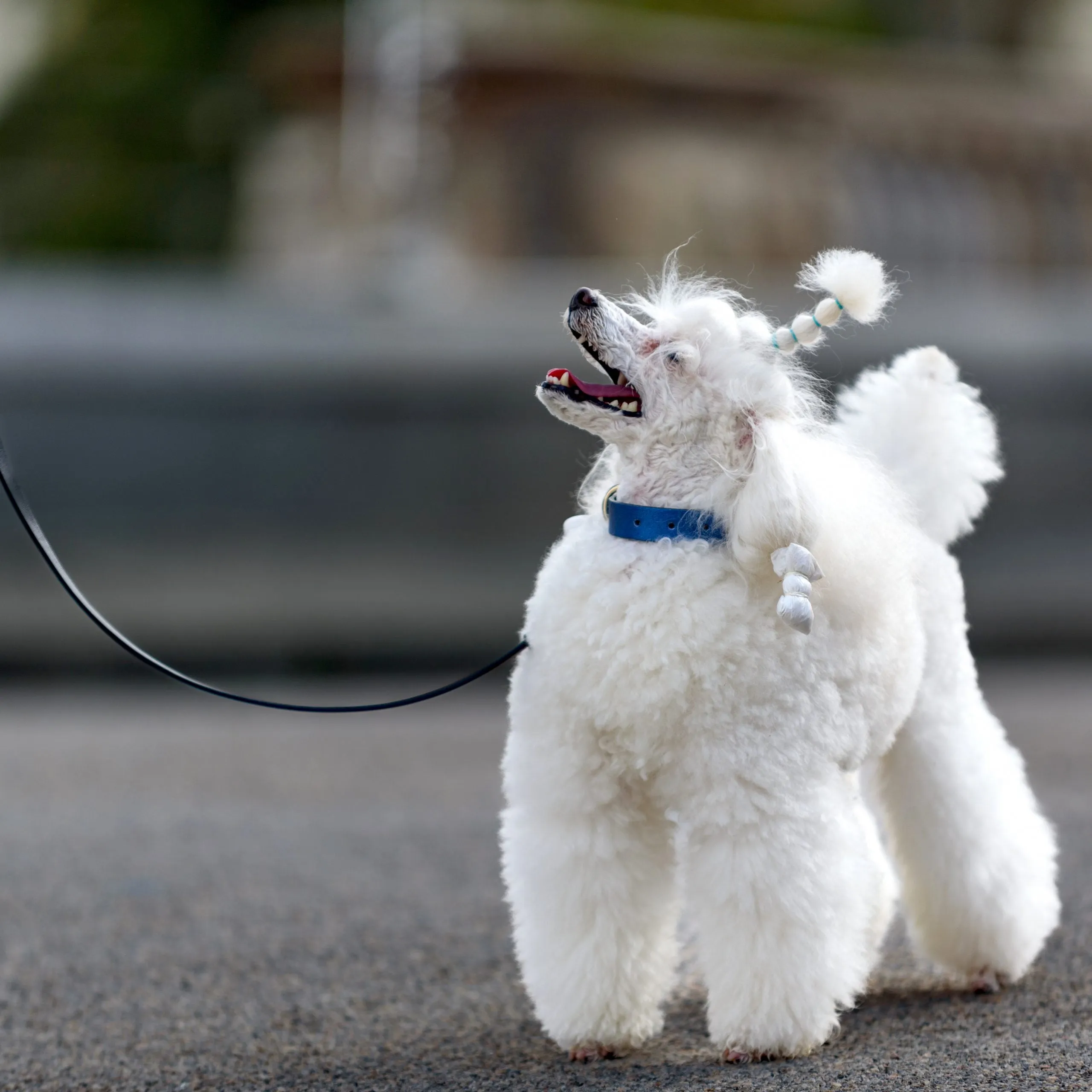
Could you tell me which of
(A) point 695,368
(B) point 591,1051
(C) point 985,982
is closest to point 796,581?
(A) point 695,368

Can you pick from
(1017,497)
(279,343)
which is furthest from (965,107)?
(279,343)

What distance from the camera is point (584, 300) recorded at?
2766 mm

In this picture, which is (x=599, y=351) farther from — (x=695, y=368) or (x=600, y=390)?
(x=695, y=368)

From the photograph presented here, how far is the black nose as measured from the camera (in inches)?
109

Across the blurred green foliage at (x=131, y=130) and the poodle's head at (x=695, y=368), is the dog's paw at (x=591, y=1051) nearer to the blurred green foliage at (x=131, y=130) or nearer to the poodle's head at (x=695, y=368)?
the poodle's head at (x=695, y=368)

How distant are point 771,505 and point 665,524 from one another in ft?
0.76

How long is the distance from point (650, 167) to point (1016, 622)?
16.3ft

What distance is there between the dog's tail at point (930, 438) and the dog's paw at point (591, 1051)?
1320 mm

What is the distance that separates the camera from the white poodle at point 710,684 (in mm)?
2725

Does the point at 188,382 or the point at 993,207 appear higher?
the point at 993,207

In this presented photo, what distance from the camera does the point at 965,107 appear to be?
13.6 m

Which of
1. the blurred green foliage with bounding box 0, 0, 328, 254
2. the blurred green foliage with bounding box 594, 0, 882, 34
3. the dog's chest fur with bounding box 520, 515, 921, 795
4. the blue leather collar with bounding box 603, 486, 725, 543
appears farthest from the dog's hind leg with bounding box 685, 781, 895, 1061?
the blurred green foliage with bounding box 594, 0, 882, 34

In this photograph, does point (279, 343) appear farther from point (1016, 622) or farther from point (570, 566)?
point (570, 566)

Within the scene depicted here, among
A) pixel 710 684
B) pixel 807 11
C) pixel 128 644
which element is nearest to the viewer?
pixel 710 684
